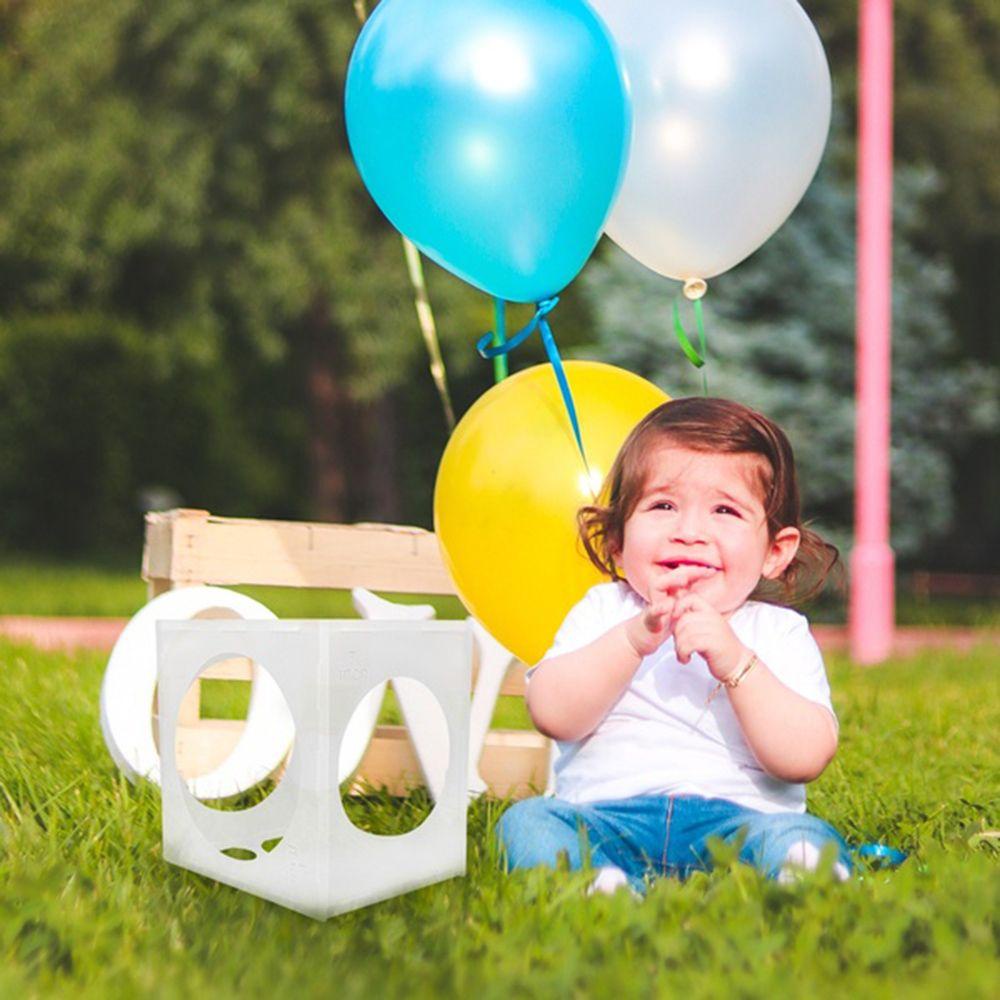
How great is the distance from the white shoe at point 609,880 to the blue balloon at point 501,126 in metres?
1.13

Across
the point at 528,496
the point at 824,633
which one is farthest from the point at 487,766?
the point at 824,633

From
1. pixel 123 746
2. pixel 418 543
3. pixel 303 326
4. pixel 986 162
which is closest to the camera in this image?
pixel 123 746

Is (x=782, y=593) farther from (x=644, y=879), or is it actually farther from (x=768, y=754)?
(x=644, y=879)

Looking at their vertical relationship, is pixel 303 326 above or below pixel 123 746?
below

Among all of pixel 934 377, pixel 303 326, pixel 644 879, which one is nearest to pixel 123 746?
pixel 644 879

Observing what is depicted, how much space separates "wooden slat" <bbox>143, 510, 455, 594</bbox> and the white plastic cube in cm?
82

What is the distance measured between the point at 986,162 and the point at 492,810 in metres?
10.6

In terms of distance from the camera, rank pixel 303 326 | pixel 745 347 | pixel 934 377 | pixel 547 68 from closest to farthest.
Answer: pixel 547 68
pixel 745 347
pixel 934 377
pixel 303 326

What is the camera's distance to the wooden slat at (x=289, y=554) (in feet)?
10.4

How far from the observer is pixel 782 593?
2695 millimetres

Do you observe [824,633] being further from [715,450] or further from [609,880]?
[609,880]

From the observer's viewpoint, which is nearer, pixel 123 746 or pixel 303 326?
pixel 123 746

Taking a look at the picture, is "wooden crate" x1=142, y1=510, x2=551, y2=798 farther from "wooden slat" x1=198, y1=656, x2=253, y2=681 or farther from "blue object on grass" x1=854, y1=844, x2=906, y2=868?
"blue object on grass" x1=854, y1=844, x2=906, y2=868

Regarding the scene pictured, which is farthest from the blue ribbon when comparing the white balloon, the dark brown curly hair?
the white balloon
